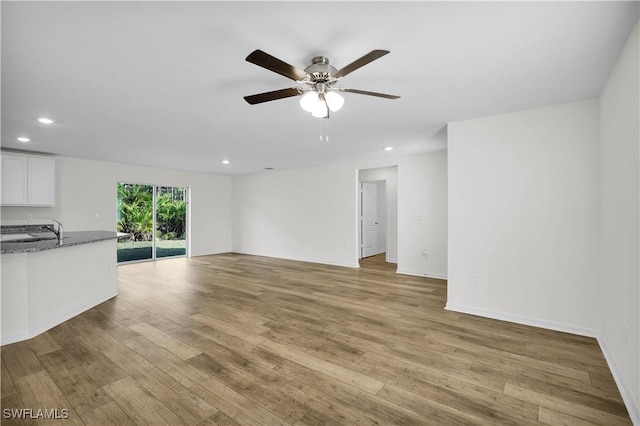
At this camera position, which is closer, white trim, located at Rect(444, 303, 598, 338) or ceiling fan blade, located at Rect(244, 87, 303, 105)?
ceiling fan blade, located at Rect(244, 87, 303, 105)

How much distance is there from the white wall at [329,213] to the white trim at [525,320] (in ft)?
6.55

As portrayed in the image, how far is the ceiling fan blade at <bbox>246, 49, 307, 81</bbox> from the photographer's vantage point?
161cm

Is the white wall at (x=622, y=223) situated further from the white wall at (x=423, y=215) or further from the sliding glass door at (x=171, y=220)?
the sliding glass door at (x=171, y=220)

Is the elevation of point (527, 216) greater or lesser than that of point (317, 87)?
lesser

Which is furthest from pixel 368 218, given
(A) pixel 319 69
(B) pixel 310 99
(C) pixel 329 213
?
(A) pixel 319 69

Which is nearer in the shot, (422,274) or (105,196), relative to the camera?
(422,274)

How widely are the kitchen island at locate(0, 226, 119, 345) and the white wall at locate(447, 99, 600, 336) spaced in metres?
4.71

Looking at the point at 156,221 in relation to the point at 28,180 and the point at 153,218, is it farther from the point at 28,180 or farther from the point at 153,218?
the point at 28,180

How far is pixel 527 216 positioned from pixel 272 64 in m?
3.16

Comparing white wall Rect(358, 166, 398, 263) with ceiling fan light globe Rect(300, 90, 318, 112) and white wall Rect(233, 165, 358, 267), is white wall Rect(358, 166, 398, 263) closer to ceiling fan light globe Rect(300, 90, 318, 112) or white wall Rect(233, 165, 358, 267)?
white wall Rect(233, 165, 358, 267)

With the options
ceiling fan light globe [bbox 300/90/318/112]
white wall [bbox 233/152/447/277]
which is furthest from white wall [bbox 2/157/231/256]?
ceiling fan light globe [bbox 300/90/318/112]

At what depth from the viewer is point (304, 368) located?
7.58ft

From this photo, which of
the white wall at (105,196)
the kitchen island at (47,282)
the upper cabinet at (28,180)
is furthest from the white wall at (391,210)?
the upper cabinet at (28,180)

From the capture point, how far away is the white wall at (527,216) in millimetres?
2920
